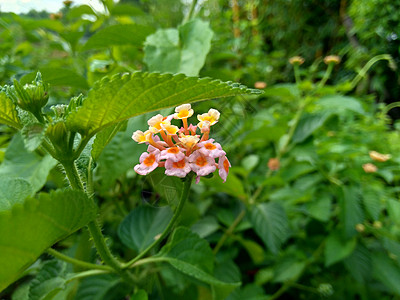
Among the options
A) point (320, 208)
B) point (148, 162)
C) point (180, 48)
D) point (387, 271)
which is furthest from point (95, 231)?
point (387, 271)

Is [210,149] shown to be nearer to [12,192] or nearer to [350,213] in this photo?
[12,192]

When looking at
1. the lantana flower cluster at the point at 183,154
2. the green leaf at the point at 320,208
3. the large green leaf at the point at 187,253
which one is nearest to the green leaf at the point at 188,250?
the large green leaf at the point at 187,253

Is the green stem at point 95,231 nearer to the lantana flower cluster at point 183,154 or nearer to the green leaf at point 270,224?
the lantana flower cluster at point 183,154

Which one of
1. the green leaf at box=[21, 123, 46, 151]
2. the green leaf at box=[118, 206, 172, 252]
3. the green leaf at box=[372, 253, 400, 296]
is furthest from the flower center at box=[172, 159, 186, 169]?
the green leaf at box=[372, 253, 400, 296]

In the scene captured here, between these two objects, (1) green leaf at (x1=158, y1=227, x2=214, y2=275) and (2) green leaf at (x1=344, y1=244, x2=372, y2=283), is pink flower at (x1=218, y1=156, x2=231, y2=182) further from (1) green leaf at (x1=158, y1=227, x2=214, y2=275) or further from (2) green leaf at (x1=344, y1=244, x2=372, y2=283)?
(2) green leaf at (x1=344, y1=244, x2=372, y2=283)

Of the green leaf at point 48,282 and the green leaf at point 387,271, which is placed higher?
the green leaf at point 48,282

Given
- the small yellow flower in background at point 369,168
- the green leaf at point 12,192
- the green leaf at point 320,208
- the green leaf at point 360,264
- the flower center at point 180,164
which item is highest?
the flower center at point 180,164
